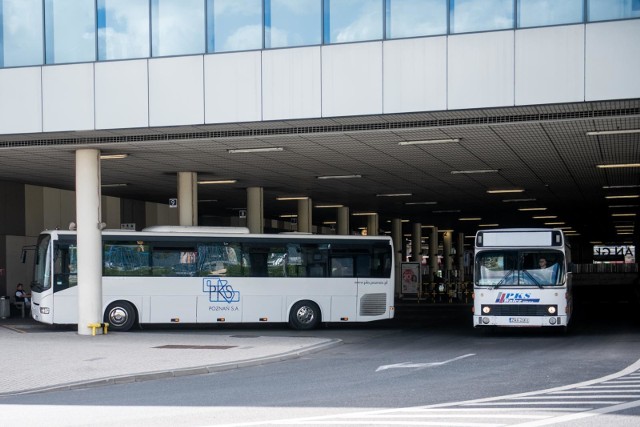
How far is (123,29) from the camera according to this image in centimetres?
2214

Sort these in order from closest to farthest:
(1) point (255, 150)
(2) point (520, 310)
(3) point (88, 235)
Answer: (2) point (520, 310) → (3) point (88, 235) → (1) point (255, 150)

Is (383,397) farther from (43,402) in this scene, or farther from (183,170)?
(183,170)

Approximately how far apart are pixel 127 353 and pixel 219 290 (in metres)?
7.92

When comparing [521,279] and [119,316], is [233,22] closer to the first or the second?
[521,279]

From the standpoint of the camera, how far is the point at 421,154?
25.8m

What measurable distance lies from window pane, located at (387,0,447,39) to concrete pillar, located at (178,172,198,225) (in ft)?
39.5

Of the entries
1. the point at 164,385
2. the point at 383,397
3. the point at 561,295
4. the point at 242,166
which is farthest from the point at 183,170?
the point at 383,397

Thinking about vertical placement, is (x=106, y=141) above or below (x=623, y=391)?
above

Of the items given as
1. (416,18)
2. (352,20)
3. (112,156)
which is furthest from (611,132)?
(112,156)

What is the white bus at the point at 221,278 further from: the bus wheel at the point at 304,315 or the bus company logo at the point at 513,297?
the bus company logo at the point at 513,297

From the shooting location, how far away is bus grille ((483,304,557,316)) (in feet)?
76.9

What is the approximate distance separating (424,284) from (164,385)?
4227 cm

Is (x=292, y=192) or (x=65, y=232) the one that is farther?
(x=292, y=192)

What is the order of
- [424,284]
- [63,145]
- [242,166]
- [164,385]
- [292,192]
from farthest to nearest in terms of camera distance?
1. [424,284]
2. [292,192]
3. [242,166]
4. [63,145]
5. [164,385]
